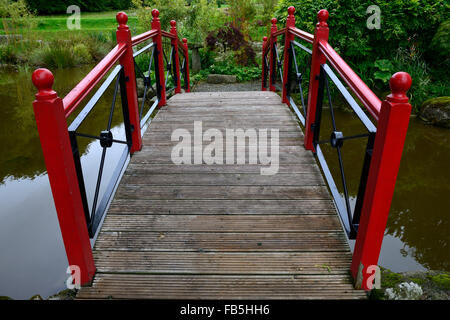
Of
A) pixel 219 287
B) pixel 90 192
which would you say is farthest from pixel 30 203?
pixel 219 287

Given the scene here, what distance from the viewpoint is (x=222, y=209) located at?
7.51 feet

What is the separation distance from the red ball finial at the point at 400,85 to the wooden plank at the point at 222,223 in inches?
37.5

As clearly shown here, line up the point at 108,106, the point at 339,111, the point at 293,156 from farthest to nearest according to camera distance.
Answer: the point at 108,106, the point at 339,111, the point at 293,156

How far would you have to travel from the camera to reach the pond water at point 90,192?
9.68ft

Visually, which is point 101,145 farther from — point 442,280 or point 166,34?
point 166,34

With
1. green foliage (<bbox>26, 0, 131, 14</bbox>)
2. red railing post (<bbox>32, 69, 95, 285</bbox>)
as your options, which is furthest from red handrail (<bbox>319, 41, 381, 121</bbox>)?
green foliage (<bbox>26, 0, 131, 14</bbox>)

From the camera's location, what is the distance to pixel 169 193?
8.04 feet

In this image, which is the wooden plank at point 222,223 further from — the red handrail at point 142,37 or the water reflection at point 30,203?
the red handrail at point 142,37

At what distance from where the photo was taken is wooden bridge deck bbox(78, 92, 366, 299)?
1.75 m

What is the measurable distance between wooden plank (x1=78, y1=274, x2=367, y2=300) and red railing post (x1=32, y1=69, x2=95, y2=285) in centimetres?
13
